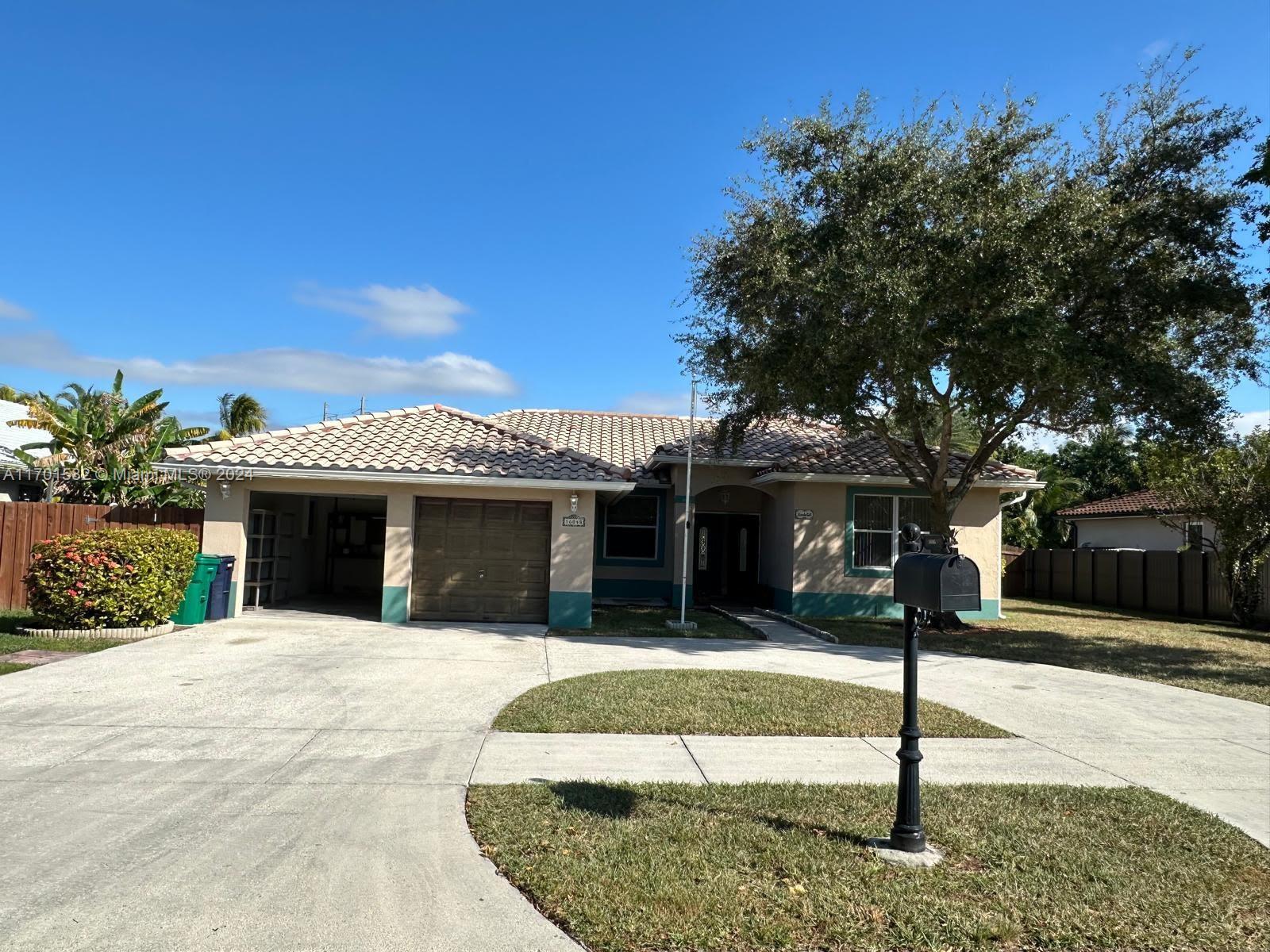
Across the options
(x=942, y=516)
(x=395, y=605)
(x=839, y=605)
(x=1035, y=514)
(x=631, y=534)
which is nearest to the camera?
(x=395, y=605)

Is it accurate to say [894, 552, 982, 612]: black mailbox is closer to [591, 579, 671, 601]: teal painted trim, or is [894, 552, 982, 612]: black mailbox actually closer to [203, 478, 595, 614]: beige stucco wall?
[203, 478, 595, 614]: beige stucco wall

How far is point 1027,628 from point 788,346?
8210mm

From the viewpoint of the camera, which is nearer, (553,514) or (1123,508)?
(553,514)

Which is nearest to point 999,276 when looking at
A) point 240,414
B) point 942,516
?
point 942,516

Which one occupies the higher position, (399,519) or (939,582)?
(399,519)

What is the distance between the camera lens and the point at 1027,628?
1766 cm

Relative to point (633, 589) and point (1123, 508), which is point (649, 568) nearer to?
point (633, 589)

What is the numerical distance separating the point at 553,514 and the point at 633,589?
5.91 metres

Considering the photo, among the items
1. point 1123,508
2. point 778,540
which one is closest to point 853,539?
point 778,540

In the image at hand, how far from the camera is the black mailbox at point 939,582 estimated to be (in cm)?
477

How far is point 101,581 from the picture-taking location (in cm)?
1223

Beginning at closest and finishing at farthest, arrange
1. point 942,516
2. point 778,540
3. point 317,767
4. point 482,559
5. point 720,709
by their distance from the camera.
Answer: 1. point 317,767
2. point 720,709
3. point 482,559
4. point 942,516
5. point 778,540

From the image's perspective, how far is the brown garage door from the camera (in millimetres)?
15734

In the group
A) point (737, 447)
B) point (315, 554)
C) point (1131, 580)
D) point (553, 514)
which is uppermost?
point (737, 447)
